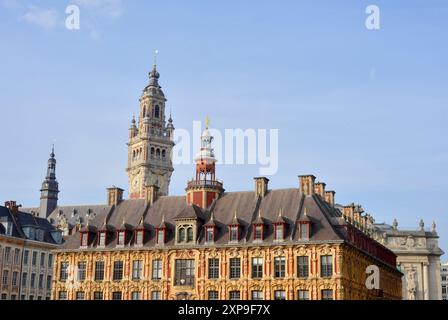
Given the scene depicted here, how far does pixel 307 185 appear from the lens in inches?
2603

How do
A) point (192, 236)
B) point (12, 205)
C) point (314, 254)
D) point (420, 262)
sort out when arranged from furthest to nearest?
point (420, 262)
point (12, 205)
point (192, 236)
point (314, 254)

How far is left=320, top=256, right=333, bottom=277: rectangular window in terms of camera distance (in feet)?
198

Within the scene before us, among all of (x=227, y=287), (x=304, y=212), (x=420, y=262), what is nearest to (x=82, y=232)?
(x=227, y=287)

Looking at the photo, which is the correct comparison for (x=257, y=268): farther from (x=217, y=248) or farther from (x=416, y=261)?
(x=416, y=261)

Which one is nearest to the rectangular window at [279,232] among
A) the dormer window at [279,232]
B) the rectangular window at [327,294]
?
the dormer window at [279,232]

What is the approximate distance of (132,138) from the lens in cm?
16150

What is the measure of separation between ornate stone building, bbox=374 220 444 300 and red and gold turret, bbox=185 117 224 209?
4896cm

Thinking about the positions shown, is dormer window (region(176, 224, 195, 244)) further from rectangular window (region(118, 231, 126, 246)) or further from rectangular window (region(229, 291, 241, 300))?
rectangular window (region(229, 291, 241, 300))

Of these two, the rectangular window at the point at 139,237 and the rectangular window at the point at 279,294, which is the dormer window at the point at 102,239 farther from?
the rectangular window at the point at 279,294

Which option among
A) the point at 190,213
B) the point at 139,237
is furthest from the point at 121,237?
the point at 190,213

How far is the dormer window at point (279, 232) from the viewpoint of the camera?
62562mm

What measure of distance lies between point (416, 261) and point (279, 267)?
190ft
